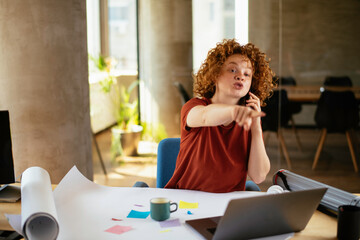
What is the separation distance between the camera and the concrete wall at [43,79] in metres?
2.98

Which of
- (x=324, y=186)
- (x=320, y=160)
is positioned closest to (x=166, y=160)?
(x=324, y=186)

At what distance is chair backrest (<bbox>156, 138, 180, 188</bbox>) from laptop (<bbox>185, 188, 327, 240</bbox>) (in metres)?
0.81

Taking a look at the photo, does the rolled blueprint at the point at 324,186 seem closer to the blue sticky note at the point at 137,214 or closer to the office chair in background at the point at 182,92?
the blue sticky note at the point at 137,214

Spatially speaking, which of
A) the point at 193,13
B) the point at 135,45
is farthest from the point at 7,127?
the point at 135,45

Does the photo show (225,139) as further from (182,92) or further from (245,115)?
(182,92)

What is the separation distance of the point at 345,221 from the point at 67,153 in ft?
7.62

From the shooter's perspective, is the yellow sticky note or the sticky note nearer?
the sticky note

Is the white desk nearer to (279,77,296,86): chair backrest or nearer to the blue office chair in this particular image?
the blue office chair

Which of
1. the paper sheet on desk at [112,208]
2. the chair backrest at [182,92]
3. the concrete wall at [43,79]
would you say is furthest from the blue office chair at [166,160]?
the chair backrest at [182,92]

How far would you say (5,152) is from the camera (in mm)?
1862

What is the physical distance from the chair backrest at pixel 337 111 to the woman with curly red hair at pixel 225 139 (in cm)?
245

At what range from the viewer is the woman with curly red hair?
76.6 inches

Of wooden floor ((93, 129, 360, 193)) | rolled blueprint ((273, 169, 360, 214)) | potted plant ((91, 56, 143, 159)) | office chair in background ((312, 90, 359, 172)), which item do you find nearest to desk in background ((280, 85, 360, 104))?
office chair in background ((312, 90, 359, 172))

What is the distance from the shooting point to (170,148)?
7.63ft
